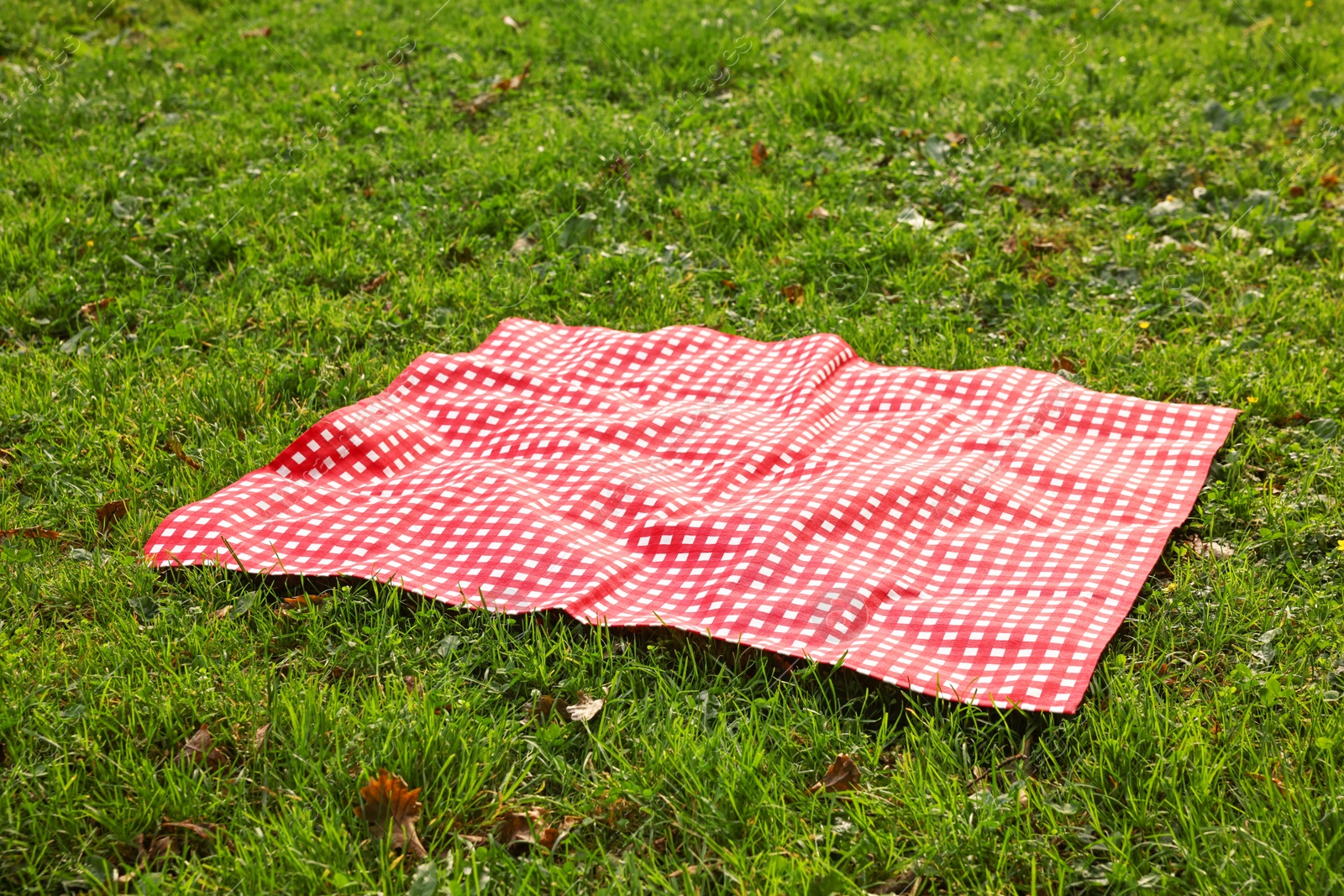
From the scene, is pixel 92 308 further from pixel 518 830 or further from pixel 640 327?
pixel 518 830

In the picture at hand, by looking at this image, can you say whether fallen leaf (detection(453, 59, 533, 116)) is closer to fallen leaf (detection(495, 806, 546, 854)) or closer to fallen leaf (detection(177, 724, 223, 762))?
fallen leaf (detection(177, 724, 223, 762))

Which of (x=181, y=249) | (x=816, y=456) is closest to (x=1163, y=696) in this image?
(x=816, y=456)

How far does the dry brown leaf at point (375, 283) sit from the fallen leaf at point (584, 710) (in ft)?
8.41

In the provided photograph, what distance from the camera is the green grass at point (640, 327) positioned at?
2.13 m

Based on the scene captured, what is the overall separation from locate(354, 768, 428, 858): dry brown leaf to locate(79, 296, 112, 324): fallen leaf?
9.22 feet

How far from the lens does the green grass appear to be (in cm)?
213

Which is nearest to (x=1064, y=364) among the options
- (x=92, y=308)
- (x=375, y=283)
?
(x=375, y=283)

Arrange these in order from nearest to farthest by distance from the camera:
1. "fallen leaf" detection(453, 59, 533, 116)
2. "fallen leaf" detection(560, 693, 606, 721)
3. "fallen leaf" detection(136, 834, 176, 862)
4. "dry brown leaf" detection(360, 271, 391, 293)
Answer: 1. "fallen leaf" detection(136, 834, 176, 862)
2. "fallen leaf" detection(560, 693, 606, 721)
3. "dry brown leaf" detection(360, 271, 391, 293)
4. "fallen leaf" detection(453, 59, 533, 116)

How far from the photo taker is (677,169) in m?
5.36

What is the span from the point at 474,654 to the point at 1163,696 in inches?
57.2

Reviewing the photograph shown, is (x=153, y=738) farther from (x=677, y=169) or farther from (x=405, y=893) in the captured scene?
(x=677, y=169)

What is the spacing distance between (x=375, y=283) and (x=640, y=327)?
1.06 m

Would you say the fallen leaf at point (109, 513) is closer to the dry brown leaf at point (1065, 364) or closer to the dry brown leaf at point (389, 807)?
the dry brown leaf at point (389, 807)

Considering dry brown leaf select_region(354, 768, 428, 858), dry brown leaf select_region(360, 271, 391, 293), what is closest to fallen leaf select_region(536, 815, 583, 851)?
dry brown leaf select_region(354, 768, 428, 858)
